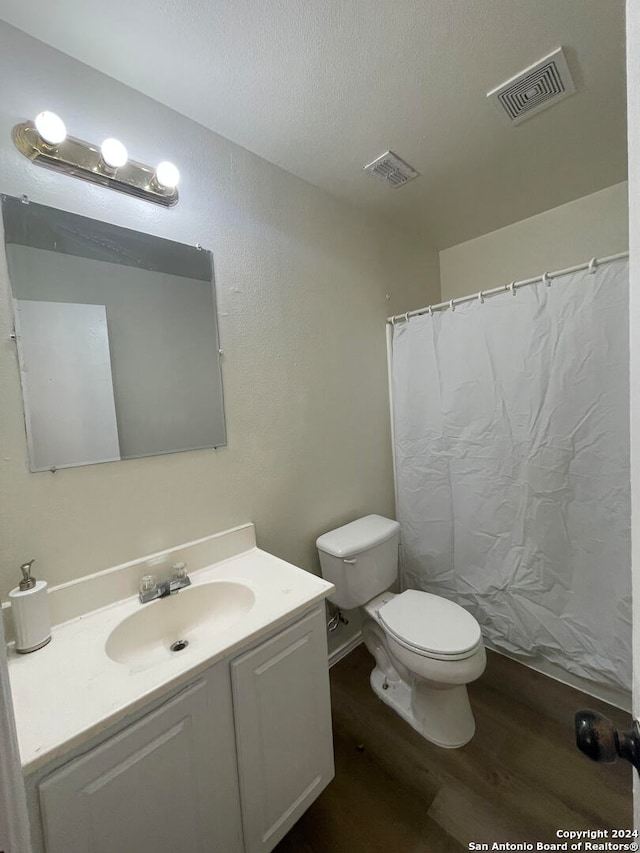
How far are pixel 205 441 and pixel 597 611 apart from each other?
5.83 ft

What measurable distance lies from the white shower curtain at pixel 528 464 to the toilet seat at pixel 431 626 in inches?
17.3

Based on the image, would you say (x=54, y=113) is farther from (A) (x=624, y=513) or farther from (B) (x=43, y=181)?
(A) (x=624, y=513)

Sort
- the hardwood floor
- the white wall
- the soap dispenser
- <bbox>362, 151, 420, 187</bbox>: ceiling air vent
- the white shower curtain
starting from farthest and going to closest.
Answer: <bbox>362, 151, 420, 187</bbox>: ceiling air vent < the white shower curtain < the hardwood floor < the soap dispenser < the white wall

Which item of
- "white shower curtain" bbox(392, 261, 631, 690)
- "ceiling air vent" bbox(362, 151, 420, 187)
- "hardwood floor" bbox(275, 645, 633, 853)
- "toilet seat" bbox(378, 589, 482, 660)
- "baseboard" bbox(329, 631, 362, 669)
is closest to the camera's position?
"hardwood floor" bbox(275, 645, 633, 853)

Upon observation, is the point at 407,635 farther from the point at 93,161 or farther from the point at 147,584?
the point at 93,161

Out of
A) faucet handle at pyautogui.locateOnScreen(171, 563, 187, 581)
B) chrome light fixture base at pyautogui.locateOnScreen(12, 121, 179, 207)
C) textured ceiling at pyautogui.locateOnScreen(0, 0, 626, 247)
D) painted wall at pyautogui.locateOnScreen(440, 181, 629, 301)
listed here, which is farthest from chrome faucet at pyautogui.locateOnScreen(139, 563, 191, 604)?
painted wall at pyautogui.locateOnScreen(440, 181, 629, 301)

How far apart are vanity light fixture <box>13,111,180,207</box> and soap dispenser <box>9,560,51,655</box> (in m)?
1.11

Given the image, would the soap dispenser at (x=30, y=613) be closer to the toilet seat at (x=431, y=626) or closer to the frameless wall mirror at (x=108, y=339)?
the frameless wall mirror at (x=108, y=339)

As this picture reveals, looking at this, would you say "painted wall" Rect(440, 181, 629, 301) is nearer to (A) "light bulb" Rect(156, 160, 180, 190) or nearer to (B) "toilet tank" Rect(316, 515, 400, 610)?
(B) "toilet tank" Rect(316, 515, 400, 610)

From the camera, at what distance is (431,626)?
1384mm

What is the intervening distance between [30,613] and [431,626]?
1.33 meters

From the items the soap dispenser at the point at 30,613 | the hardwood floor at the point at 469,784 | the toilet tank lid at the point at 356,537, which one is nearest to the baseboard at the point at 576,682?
the hardwood floor at the point at 469,784

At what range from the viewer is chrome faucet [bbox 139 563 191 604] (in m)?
1.07

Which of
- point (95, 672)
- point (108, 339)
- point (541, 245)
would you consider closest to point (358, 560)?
point (95, 672)
